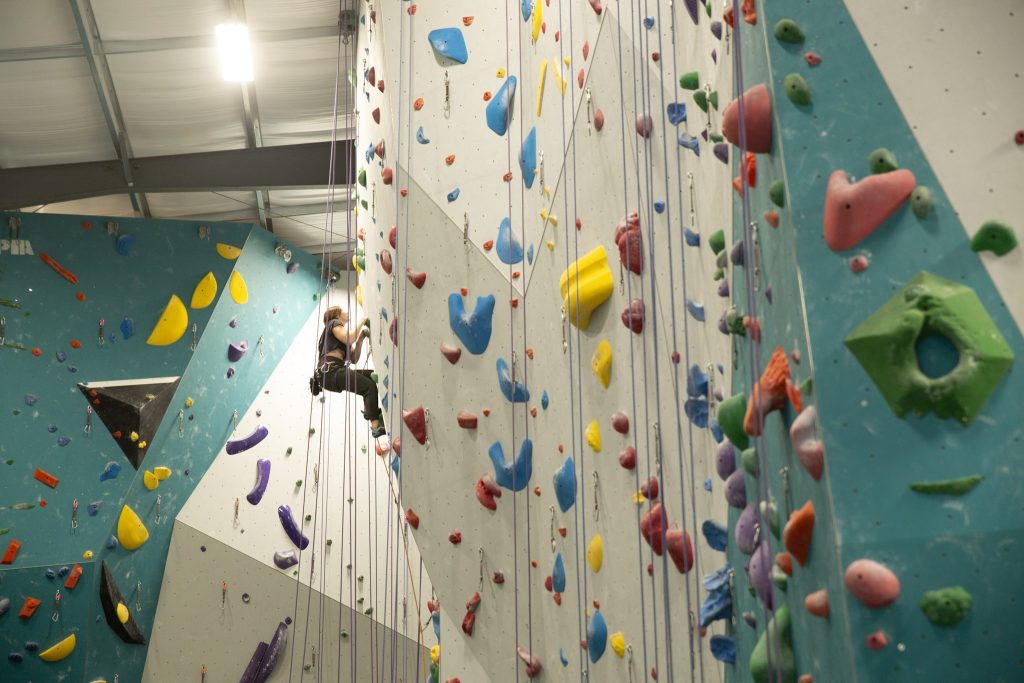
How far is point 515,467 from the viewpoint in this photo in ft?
15.4

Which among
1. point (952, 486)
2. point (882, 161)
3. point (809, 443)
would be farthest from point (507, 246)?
point (952, 486)

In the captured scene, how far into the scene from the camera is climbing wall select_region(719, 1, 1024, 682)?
2.22 meters

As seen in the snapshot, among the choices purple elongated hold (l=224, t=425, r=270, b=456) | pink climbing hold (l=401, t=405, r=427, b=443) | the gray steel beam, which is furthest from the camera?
the gray steel beam

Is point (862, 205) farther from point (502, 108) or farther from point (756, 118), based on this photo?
point (502, 108)

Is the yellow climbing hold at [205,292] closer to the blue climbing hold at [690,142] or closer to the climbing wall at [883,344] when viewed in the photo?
the blue climbing hold at [690,142]

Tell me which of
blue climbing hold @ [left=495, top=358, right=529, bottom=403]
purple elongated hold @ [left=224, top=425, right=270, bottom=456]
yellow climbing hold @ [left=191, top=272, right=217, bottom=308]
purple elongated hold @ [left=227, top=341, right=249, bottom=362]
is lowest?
blue climbing hold @ [left=495, top=358, right=529, bottom=403]

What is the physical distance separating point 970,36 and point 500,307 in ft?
8.86

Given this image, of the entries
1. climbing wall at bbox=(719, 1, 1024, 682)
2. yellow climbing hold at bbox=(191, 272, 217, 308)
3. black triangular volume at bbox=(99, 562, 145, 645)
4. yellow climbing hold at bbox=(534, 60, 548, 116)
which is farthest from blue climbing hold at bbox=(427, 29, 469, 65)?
black triangular volume at bbox=(99, 562, 145, 645)

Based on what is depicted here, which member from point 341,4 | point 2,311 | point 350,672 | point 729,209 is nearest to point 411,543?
point 350,672

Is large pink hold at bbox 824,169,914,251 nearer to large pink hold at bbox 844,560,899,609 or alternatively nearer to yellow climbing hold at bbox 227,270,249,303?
large pink hold at bbox 844,560,899,609

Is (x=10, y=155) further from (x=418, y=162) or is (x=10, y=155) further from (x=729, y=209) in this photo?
(x=729, y=209)

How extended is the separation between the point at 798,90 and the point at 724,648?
5.06 ft

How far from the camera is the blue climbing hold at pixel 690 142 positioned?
318 centimetres

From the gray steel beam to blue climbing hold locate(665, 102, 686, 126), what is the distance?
653 centimetres
